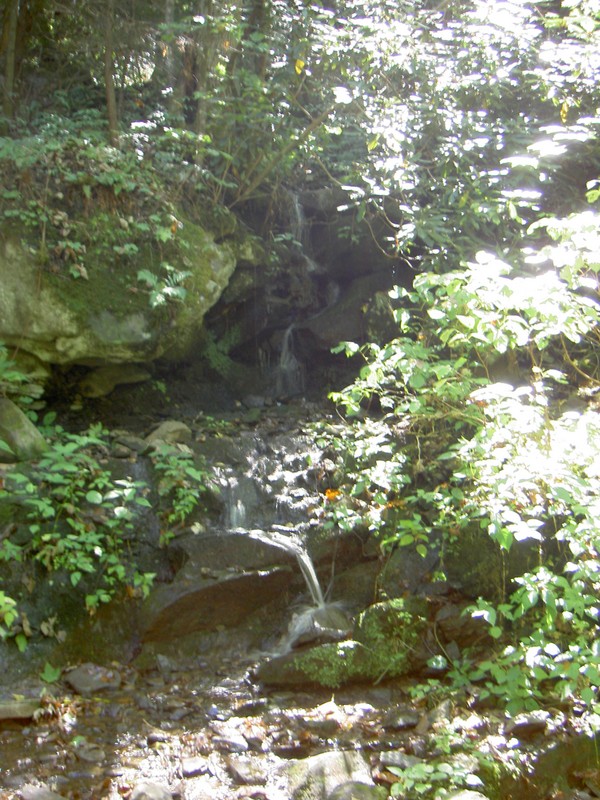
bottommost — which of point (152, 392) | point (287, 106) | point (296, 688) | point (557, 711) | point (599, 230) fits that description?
point (296, 688)

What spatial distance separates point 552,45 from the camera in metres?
7.54

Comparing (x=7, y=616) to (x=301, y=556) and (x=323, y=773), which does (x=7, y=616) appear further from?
(x=301, y=556)

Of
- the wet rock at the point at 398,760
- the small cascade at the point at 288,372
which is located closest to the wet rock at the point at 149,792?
the wet rock at the point at 398,760

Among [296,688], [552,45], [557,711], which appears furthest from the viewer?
[552,45]

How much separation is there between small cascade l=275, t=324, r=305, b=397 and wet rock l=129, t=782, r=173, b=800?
6444 mm

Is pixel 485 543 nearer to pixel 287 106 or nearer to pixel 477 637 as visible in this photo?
pixel 477 637

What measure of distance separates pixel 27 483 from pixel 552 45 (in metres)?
7.14

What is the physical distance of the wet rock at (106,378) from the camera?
7691 millimetres

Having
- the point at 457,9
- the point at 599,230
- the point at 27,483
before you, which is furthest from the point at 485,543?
the point at 457,9

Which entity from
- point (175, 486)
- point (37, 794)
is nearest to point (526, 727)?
point (37, 794)

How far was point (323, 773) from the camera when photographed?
3688mm

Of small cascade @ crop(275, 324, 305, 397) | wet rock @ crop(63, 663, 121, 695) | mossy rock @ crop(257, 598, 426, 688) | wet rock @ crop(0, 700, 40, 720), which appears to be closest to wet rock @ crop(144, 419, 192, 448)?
small cascade @ crop(275, 324, 305, 397)

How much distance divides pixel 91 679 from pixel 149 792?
1529 mm

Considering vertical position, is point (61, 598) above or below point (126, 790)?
above
